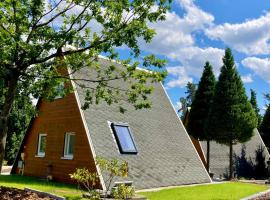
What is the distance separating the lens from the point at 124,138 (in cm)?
2012

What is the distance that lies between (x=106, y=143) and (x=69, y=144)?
9.00 ft

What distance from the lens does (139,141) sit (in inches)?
829

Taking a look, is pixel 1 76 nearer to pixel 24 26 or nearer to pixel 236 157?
pixel 24 26

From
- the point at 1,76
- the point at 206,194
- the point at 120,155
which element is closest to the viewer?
the point at 1,76

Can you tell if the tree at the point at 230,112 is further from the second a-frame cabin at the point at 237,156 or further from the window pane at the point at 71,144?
the window pane at the point at 71,144

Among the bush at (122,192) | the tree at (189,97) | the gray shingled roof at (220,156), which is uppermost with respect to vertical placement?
the tree at (189,97)

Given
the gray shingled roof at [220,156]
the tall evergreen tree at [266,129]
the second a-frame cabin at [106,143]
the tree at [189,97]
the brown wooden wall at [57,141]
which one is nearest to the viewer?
the brown wooden wall at [57,141]

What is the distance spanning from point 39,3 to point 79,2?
3.94ft

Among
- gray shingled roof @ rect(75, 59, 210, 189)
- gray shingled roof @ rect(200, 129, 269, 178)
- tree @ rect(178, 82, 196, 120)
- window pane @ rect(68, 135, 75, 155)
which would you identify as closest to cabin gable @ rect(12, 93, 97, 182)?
window pane @ rect(68, 135, 75, 155)

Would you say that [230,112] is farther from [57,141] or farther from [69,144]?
[57,141]

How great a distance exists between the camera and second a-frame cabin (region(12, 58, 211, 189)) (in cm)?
1896

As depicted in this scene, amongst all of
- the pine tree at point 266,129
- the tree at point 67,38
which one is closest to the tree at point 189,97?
the pine tree at point 266,129

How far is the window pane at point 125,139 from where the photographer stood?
1973 cm

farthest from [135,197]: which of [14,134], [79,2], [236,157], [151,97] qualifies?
[14,134]
